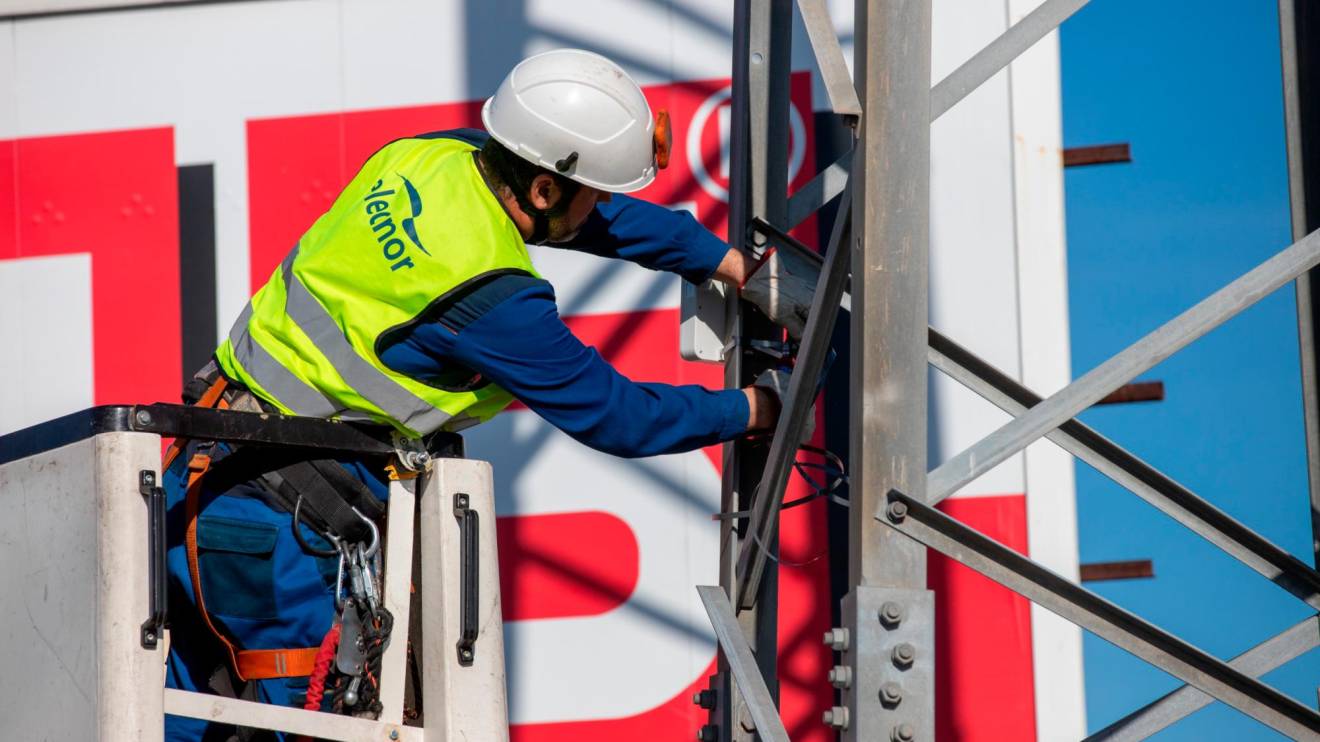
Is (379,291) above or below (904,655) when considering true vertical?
above

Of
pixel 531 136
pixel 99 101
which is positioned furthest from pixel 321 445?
pixel 99 101

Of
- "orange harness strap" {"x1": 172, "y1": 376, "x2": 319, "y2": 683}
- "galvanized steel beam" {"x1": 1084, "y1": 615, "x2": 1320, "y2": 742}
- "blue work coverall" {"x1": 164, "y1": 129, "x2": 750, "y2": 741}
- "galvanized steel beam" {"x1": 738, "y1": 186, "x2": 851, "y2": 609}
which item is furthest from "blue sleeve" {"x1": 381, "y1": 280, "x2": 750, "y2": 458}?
"galvanized steel beam" {"x1": 1084, "y1": 615, "x2": 1320, "y2": 742}

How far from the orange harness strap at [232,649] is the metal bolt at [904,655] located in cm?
135

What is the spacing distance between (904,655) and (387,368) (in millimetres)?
1356

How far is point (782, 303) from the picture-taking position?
4.37 m

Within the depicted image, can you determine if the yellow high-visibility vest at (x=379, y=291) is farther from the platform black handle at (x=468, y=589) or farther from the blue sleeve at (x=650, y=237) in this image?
the blue sleeve at (x=650, y=237)

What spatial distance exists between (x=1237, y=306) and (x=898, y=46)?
95 cm

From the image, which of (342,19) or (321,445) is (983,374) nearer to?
(321,445)

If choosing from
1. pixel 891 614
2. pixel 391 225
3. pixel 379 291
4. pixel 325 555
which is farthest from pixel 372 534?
pixel 891 614

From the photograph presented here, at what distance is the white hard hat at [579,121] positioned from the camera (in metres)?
3.81

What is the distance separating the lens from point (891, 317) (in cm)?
339

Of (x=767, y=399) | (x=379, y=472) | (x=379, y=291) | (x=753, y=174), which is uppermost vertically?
(x=753, y=174)

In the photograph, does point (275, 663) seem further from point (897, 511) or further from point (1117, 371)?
point (1117, 371)

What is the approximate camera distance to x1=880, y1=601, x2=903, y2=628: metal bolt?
10.9ft
